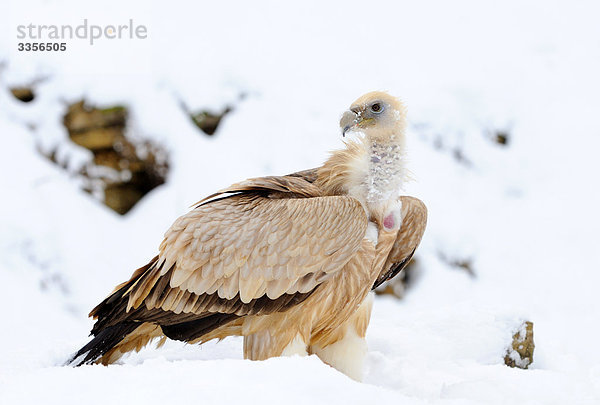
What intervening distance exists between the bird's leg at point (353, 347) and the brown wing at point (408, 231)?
296 millimetres

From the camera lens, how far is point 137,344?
418cm

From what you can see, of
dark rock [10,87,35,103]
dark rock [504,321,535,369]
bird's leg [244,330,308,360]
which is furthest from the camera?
dark rock [10,87,35,103]

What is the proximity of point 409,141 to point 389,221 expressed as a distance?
3.69 m

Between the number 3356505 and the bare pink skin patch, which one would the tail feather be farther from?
the number 3356505

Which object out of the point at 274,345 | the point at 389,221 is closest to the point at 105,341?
the point at 274,345

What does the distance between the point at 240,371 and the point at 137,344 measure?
1929mm

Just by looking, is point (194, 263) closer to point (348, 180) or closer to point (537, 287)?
point (348, 180)

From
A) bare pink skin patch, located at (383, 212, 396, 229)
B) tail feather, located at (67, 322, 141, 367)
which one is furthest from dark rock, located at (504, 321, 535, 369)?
tail feather, located at (67, 322, 141, 367)

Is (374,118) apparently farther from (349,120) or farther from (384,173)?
(384,173)

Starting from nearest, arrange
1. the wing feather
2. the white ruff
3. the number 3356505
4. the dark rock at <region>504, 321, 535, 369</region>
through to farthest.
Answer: the wing feather
the white ruff
the dark rock at <region>504, 321, 535, 369</region>
the number 3356505

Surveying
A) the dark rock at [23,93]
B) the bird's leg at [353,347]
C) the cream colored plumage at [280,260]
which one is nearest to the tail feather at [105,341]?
the cream colored plumage at [280,260]

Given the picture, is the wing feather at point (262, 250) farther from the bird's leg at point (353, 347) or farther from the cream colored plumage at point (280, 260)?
the bird's leg at point (353, 347)

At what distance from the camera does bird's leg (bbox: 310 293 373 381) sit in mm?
4168

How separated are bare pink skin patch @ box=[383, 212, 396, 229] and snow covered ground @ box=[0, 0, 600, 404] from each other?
0.98 metres
